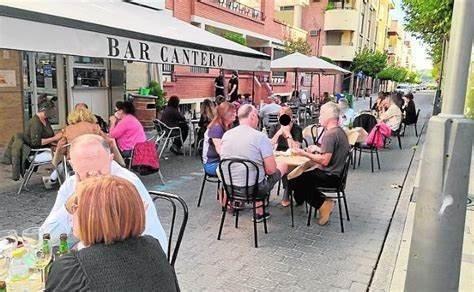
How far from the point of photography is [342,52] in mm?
38562

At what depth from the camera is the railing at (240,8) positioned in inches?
655

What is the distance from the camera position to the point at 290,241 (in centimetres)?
445

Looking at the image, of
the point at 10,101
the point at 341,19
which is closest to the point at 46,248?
the point at 10,101

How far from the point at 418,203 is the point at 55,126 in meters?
8.88

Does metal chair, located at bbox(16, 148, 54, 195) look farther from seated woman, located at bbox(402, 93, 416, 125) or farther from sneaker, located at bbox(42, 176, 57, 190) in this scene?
seated woman, located at bbox(402, 93, 416, 125)

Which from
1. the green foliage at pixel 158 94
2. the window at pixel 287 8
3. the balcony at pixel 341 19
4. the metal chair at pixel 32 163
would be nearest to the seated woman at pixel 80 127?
the metal chair at pixel 32 163

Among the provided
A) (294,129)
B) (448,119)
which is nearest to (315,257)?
(448,119)

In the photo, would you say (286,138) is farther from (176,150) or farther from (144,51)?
(176,150)

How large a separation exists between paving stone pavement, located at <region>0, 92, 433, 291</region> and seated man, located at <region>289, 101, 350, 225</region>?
0.27 metres

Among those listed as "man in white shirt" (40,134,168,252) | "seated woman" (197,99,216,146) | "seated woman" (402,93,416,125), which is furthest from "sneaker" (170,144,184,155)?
"seated woman" (402,93,416,125)

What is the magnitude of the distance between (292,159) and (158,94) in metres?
7.80

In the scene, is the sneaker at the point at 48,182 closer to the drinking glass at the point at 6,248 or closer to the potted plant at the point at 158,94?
the drinking glass at the point at 6,248

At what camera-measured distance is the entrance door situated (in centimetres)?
904

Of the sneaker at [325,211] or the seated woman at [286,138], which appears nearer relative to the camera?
the sneaker at [325,211]
